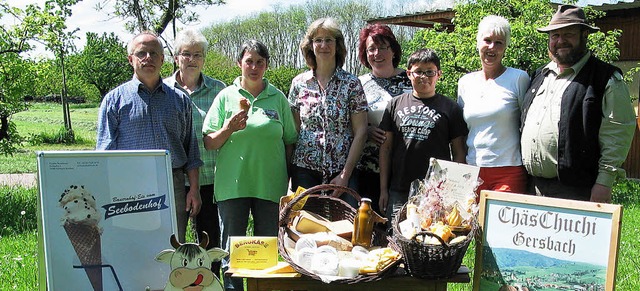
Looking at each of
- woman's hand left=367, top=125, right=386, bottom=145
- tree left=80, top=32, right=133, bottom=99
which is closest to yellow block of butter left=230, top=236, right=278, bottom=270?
woman's hand left=367, top=125, right=386, bottom=145

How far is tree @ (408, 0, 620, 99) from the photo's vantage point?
7883 millimetres

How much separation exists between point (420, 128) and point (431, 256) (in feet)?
3.67

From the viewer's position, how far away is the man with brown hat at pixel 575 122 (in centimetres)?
301

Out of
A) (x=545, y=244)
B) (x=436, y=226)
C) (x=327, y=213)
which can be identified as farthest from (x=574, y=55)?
(x=327, y=213)

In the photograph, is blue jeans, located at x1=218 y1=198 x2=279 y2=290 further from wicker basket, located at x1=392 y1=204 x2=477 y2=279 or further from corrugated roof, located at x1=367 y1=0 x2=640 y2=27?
corrugated roof, located at x1=367 y1=0 x2=640 y2=27

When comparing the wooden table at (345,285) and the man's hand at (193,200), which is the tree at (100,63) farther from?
the wooden table at (345,285)

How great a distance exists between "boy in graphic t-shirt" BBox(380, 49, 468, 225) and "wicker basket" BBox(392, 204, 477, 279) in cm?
91

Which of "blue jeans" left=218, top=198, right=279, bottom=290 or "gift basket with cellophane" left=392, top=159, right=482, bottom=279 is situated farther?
"blue jeans" left=218, top=198, right=279, bottom=290

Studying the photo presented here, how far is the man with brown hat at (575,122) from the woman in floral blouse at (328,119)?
40.3 inches

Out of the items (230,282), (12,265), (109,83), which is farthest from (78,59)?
(230,282)

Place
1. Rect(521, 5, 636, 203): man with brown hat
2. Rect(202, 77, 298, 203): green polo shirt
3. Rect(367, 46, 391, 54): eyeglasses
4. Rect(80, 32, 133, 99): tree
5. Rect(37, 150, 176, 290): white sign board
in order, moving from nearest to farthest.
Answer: Rect(37, 150, 176, 290): white sign board < Rect(521, 5, 636, 203): man with brown hat < Rect(202, 77, 298, 203): green polo shirt < Rect(367, 46, 391, 54): eyeglasses < Rect(80, 32, 133, 99): tree

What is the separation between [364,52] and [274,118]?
2.99 ft

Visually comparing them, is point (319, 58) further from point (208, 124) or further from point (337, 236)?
point (337, 236)

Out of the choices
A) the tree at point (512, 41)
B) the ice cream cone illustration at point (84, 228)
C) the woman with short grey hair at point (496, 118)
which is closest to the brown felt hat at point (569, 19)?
the woman with short grey hair at point (496, 118)
